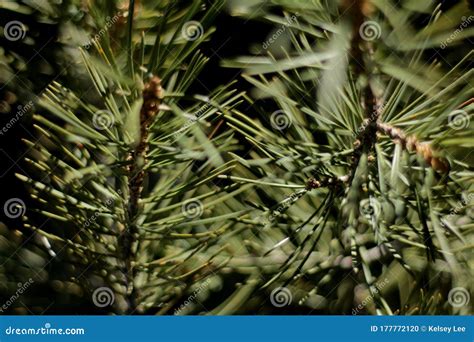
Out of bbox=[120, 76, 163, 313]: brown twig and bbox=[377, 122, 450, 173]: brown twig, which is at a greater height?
bbox=[377, 122, 450, 173]: brown twig

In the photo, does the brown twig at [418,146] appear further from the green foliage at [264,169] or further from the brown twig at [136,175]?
the brown twig at [136,175]

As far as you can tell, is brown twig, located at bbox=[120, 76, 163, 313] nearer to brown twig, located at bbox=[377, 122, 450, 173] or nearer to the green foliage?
the green foliage

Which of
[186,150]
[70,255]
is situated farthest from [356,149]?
[70,255]

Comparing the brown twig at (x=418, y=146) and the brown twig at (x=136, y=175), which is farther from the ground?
the brown twig at (x=418, y=146)

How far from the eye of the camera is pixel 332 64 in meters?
0.43

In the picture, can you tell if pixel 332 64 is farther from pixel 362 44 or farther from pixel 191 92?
pixel 191 92

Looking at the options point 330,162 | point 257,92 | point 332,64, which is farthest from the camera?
point 257,92
